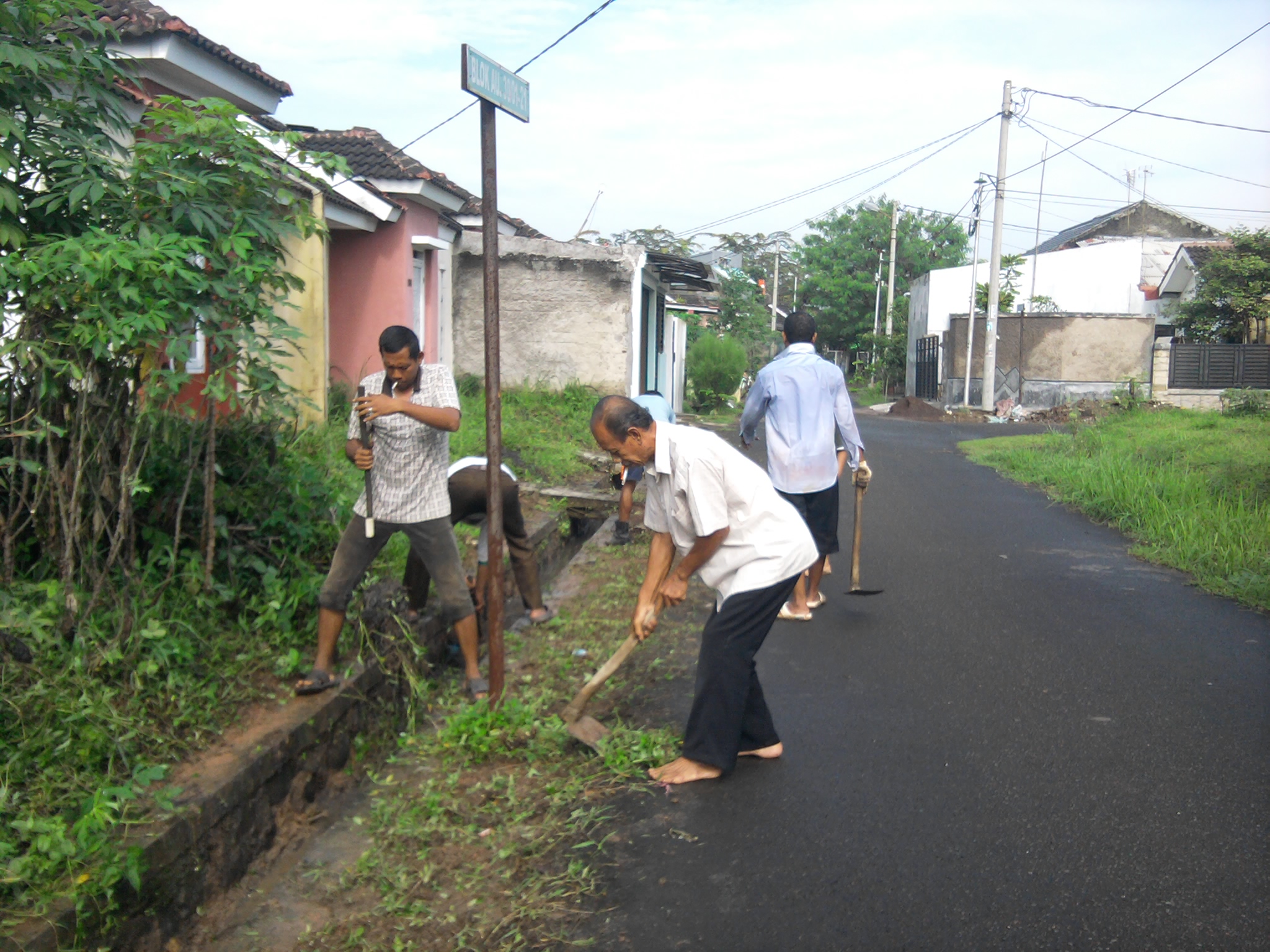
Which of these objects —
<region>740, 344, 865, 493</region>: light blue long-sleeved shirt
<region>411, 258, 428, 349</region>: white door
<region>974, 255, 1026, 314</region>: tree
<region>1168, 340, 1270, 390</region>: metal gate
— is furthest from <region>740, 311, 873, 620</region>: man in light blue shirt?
<region>974, 255, 1026, 314</region>: tree

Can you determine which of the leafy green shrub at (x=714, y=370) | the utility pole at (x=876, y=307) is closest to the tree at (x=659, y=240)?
the leafy green shrub at (x=714, y=370)

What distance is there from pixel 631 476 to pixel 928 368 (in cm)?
2945

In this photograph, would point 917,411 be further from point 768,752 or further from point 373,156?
point 768,752

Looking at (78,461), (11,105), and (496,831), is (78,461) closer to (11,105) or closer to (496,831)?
(11,105)

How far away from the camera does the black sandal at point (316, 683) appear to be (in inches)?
186

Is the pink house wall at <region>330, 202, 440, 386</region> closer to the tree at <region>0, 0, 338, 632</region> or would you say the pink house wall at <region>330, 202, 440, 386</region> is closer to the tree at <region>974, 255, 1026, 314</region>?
the tree at <region>0, 0, 338, 632</region>

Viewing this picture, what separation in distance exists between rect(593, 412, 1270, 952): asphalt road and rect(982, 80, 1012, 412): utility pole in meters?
20.2

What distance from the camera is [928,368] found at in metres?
35.5

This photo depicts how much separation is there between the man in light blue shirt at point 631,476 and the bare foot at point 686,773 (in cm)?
361

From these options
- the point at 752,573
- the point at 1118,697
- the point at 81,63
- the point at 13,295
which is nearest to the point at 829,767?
the point at 752,573

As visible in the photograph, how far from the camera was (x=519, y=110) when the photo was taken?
4898mm

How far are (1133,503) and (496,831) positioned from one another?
321 inches

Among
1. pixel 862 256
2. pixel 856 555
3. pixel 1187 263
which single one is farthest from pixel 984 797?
pixel 862 256

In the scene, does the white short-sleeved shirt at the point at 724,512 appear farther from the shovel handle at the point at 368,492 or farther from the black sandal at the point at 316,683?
the black sandal at the point at 316,683
